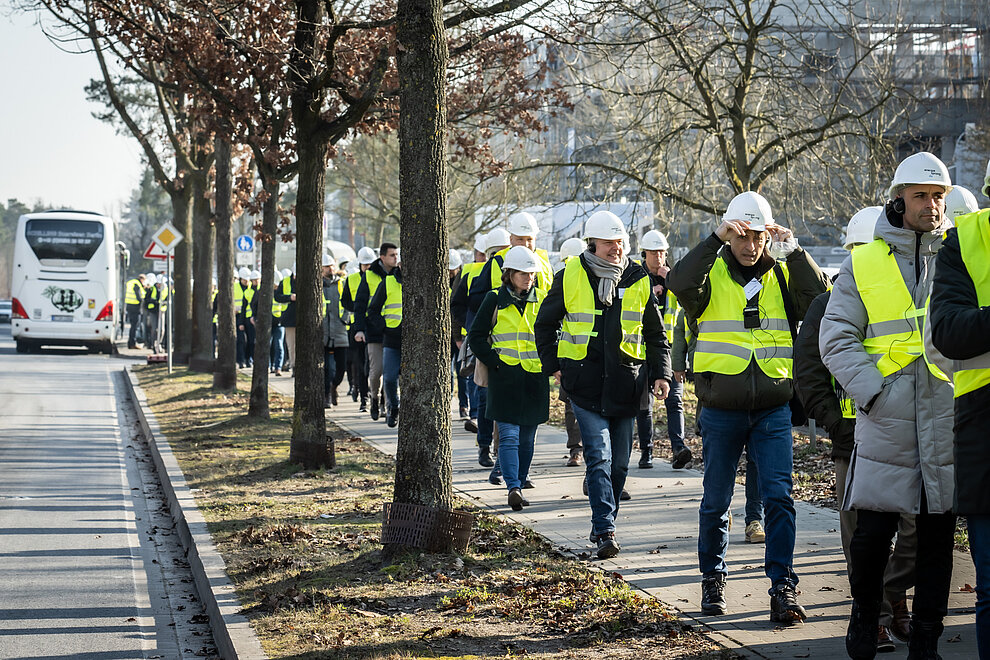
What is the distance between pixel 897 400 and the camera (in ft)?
16.2

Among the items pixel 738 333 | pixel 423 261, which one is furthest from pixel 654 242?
pixel 738 333

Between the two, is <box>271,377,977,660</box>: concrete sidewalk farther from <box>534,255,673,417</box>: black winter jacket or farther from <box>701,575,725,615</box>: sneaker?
<box>534,255,673,417</box>: black winter jacket

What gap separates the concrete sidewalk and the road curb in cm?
208

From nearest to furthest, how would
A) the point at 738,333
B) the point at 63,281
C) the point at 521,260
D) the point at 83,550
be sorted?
the point at 738,333 < the point at 83,550 < the point at 521,260 < the point at 63,281

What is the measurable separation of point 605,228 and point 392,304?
705 cm

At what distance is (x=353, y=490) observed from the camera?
1041cm

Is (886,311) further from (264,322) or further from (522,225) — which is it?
(264,322)

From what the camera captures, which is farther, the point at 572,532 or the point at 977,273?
the point at 572,532

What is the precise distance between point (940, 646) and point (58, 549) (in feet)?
19.8

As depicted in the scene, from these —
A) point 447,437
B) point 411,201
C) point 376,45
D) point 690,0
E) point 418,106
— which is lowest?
point 447,437

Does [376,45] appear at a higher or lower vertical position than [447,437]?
higher

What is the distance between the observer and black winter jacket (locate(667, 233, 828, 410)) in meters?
6.19

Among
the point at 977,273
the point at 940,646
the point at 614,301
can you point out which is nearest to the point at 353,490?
the point at 614,301

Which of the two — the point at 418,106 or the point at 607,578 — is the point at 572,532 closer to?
the point at 607,578
